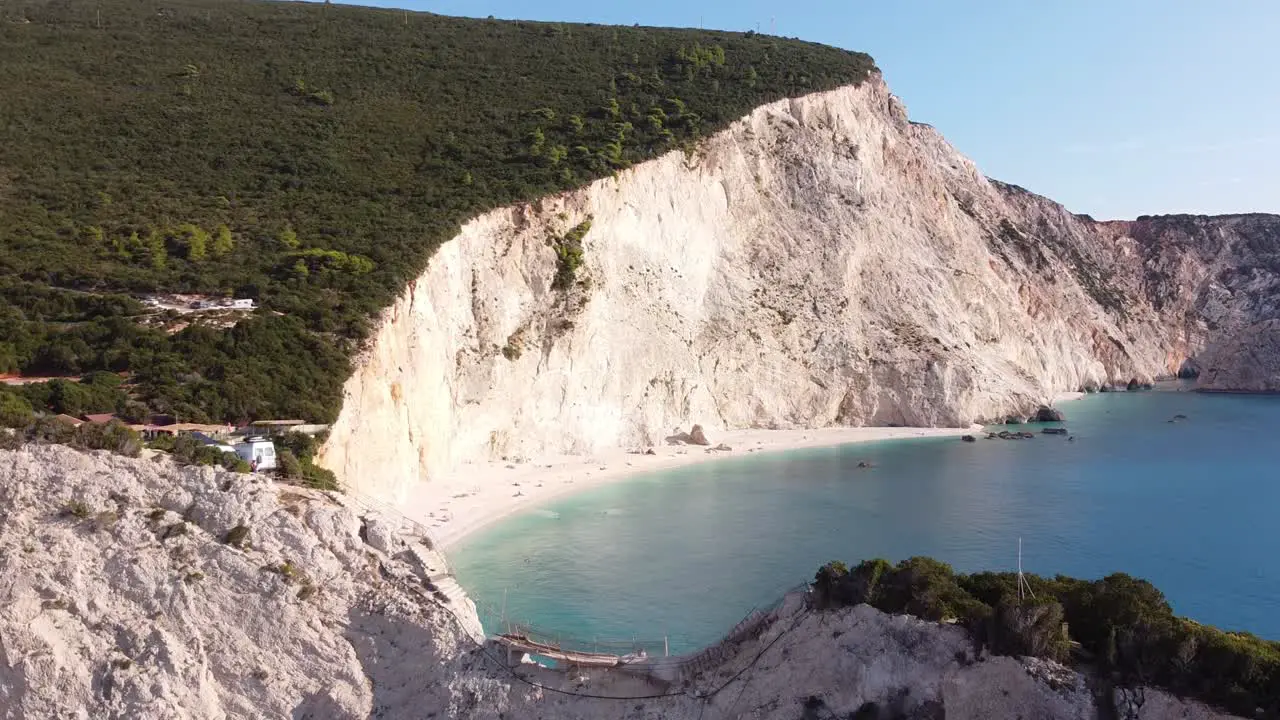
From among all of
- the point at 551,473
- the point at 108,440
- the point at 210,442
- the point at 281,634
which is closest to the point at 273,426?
the point at 210,442

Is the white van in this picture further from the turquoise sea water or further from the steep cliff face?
the turquoise sea water

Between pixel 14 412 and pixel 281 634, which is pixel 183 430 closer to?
pixel 14 412

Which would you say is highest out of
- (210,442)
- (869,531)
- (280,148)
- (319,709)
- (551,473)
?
(280,148)

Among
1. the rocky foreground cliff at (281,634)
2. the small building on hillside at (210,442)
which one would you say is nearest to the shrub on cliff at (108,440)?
the rocky foreground cliff at (281,634)

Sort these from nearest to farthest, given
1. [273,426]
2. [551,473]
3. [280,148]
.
Answer: [273,426] → [551,473] → [280,148]

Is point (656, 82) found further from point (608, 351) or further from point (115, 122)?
point (115, 122)

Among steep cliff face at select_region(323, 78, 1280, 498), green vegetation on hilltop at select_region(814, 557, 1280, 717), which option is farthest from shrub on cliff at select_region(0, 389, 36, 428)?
green vegetation on hilltop at select_region(814, 557, 1280, 717)

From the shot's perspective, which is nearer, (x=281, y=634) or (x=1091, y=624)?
(x=1091, y=624)
